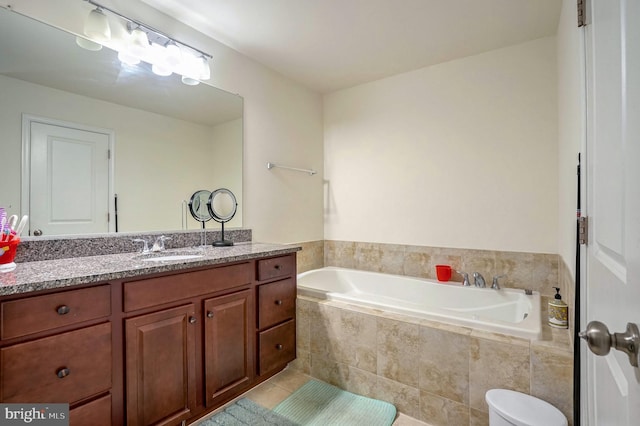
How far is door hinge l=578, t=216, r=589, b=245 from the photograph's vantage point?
0.93 metres

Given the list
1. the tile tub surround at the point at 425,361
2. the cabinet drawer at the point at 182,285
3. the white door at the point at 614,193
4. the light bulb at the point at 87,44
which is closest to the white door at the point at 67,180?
the light bulb at the point at 87,44

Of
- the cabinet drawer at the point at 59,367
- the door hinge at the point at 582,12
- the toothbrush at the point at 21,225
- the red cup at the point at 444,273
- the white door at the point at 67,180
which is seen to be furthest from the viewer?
the red cup at the point at 444,273

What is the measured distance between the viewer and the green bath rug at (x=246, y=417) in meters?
1.69

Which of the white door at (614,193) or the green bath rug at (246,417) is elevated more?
the white door at (614,193)

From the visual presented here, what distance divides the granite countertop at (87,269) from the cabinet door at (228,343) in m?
0.24

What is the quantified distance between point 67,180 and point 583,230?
7.45 ft

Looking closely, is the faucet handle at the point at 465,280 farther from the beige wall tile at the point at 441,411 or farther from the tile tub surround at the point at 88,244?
the tile tub surround at the point at 88,244

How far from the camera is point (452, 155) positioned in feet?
8.43

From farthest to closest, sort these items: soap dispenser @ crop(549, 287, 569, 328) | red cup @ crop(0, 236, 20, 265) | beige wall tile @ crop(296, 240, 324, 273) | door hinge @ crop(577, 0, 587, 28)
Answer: beige wall tile @ crop(296, 240, 324, 273) < soap dispenser @ crop(549, 287, 569, 328) < red cup @ crop(0, 236, 20, 265) < door hinge @ crop(577, 0, 587, 28)

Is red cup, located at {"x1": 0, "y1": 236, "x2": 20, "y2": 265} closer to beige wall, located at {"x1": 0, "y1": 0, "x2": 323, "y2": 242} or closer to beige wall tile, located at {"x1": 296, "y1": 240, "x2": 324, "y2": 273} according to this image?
beige wall, located at {"x1": 0, "y1": 0, "x2": 323, "y2": 242}

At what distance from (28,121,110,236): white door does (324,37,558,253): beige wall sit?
2030 millimetres

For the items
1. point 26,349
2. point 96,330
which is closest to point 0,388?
point 26,349

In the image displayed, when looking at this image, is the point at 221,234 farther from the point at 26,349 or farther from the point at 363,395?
the point at 363,395

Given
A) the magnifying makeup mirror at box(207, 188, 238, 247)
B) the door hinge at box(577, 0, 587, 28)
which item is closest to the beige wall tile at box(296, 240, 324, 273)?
the magnifying makeup mirror at box(207, 188, 238, 247)
